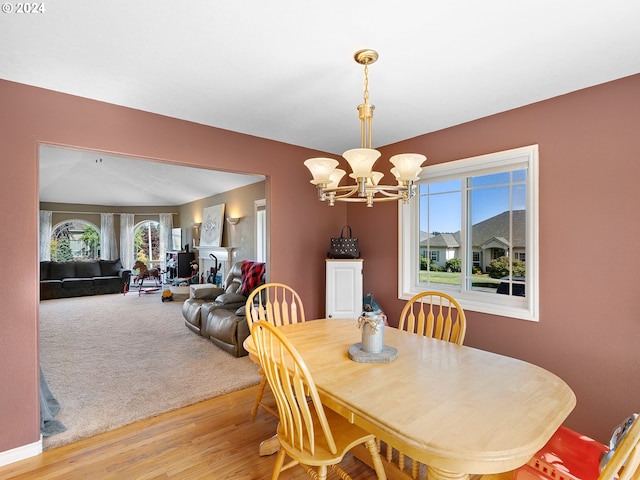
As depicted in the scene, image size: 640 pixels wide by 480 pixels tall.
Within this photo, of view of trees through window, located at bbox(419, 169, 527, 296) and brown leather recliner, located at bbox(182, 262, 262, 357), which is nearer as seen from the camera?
Answer: view of trees through window, located at bbox(419, 169, 527, 296)

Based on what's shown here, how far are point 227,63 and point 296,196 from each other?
1784mm

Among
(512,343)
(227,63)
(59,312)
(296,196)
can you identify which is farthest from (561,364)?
(59,312)

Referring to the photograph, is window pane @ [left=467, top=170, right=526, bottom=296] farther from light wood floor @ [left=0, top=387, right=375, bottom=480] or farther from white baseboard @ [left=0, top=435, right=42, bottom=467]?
white baseboard @ [left=0, top=435, right=42, bottom=467]

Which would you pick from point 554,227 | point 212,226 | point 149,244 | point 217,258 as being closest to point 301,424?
point 554,227

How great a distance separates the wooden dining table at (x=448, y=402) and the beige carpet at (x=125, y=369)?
4.74 ft

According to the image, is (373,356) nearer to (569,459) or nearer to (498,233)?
(569,459)

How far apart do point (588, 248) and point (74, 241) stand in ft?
37.6

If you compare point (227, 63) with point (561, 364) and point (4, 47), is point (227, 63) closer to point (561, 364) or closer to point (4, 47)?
point (4, 47)

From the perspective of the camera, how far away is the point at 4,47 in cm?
176

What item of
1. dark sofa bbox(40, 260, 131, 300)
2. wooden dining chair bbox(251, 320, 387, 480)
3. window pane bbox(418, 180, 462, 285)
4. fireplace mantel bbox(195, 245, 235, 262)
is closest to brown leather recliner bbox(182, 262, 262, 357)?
fireplace mantel bbox(195, 245, 235, 262)

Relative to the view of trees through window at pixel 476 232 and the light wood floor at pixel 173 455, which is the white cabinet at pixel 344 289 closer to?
the view of trees through window at pixel 476 232

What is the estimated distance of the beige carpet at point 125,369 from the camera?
8.54 feet

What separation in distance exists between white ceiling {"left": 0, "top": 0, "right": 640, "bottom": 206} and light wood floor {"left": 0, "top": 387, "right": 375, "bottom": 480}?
2402 mm

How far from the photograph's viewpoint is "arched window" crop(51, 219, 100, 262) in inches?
364
